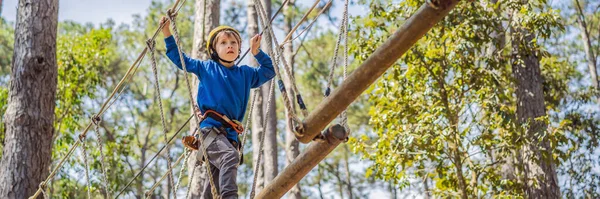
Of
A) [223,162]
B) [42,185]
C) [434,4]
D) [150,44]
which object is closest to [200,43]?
[42,185]

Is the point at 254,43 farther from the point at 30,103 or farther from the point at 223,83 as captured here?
the point at 30,103

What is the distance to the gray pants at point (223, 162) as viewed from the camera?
2.39 meters

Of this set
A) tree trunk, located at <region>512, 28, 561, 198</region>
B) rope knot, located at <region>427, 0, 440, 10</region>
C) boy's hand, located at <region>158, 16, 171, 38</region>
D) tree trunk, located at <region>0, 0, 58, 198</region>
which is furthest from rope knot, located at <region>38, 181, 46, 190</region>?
tree trunk, located at <region>512, 28, 561, 198</region>

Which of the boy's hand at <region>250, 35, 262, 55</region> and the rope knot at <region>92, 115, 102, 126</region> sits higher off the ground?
the rope knot at <region>92, 115, 102, 126</region>

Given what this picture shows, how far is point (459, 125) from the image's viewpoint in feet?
16.6

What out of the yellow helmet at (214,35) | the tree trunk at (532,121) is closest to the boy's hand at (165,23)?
the yellow helmet at (214,35)

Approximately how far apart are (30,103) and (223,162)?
6.96 feet

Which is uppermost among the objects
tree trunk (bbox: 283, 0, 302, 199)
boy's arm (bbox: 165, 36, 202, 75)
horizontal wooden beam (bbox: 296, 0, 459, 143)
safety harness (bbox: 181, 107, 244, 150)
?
tree trunk (bbox: 283, 0, 302, 199)

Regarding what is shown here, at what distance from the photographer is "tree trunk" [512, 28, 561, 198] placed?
16.3ft

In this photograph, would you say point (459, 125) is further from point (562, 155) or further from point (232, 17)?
point (232, 17)

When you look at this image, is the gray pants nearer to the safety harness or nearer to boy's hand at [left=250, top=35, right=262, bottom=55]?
the safety harness

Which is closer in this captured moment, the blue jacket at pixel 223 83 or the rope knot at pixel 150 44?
the blue jacket at pixel 223 83

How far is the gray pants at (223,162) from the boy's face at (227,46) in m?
0.30

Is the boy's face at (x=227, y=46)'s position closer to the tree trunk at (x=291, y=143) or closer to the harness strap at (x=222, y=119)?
the harness strap at (x=222, y=119)
